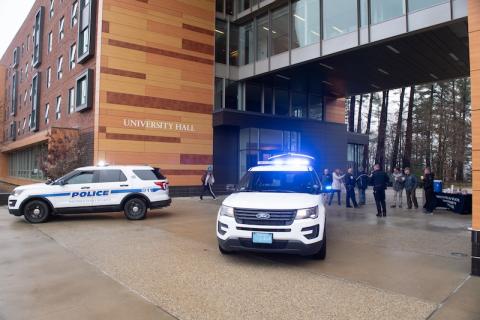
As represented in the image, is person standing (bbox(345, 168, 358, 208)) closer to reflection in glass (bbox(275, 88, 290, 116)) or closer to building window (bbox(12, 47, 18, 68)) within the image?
reflection in glass (bbox(275, 88, 290, 116))

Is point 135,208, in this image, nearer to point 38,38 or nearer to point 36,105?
point 36,105

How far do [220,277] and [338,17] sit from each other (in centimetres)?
1567

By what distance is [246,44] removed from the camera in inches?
915

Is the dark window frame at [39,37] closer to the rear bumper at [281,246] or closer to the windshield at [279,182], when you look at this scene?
the windshield at [279,182]

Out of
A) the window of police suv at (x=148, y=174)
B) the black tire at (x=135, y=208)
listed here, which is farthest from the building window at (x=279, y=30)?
the black tire at (x=135, y=208)

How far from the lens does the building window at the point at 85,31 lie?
745 inches

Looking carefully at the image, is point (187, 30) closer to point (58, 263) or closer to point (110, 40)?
point (110, 40)

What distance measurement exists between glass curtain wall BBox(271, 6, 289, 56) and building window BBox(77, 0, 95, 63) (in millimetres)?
9963

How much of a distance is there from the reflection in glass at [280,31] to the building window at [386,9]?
5.40 metres

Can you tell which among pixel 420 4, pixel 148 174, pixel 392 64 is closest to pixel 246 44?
pixel 392 64

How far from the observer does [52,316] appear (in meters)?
4.23

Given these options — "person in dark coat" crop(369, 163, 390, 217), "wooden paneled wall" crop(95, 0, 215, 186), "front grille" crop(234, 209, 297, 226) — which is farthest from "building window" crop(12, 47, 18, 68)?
"front grille" crop(234, 209, 297, 226)

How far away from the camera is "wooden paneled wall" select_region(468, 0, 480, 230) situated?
5.88 meters

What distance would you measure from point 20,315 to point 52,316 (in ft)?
1.28
